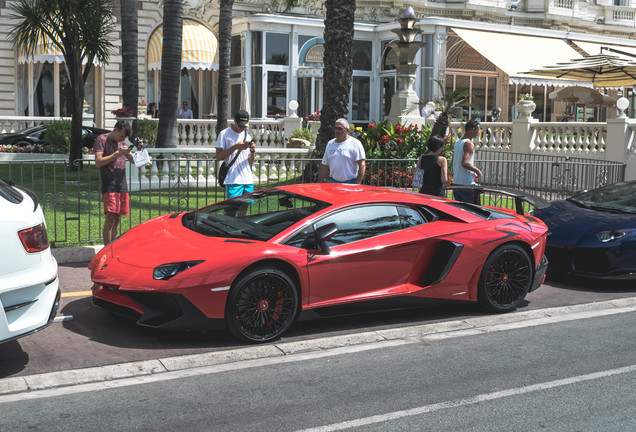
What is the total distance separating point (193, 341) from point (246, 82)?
83.4ft

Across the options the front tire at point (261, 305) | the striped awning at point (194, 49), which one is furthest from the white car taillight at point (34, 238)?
the striped awning at point (194, 49)

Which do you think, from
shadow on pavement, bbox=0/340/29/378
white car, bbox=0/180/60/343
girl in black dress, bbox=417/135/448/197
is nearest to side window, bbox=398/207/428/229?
girl in black dress, bbox=417/135/448/197

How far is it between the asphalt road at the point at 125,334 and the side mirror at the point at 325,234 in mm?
597

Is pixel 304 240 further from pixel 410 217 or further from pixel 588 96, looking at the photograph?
pixel 588 96

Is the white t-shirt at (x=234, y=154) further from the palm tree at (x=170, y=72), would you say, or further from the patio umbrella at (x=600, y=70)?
the patio umbrella at (x=600, y=70)

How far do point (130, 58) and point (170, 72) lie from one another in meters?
2.44

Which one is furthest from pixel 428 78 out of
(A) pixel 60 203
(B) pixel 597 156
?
(A) pixel 60 203

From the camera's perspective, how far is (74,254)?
998 centimetres

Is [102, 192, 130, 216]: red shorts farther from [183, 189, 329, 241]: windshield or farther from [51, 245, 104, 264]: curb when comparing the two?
[183, 189, 329, 241]: windshield

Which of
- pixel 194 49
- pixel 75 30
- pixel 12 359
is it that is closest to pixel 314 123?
pixel 194 49

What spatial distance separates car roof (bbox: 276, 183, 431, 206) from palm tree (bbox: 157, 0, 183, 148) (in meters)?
10.9

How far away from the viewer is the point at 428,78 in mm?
33906

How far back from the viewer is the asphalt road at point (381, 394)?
199 inches

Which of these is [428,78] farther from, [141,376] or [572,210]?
[141,376]
